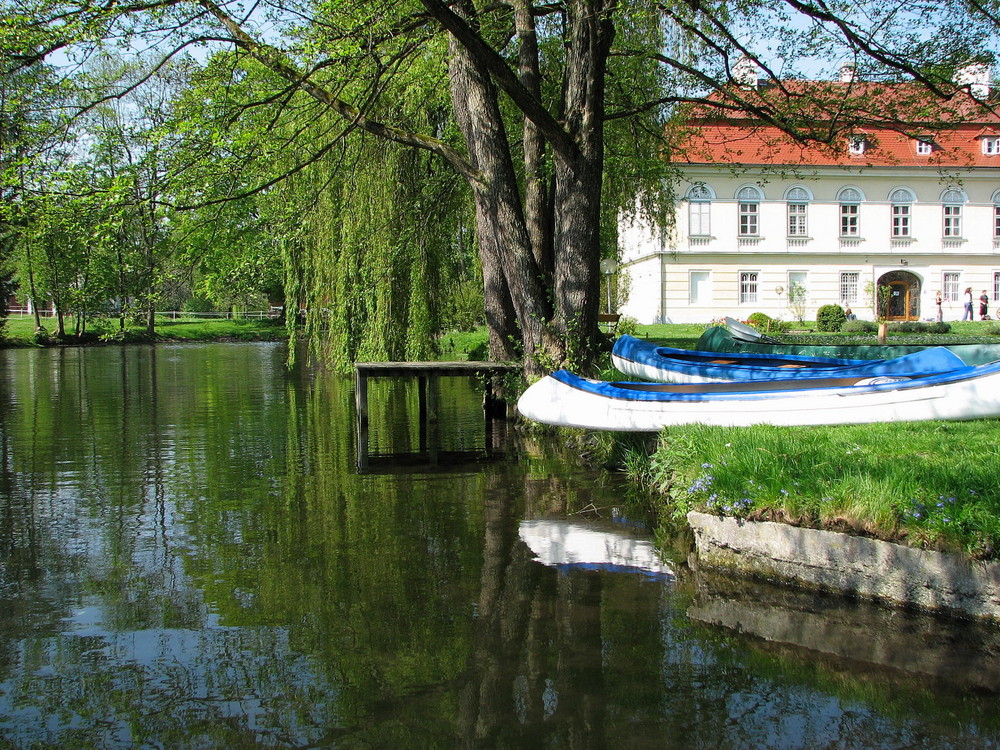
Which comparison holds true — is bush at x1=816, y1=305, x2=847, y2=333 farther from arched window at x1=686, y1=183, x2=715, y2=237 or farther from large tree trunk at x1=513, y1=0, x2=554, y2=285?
large tree trunk at x1=513, y1=0, x2=554, y2=285

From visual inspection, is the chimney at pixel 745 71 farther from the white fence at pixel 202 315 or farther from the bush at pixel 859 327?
the white fence at pixel 202 315

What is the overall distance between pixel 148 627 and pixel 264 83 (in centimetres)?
922

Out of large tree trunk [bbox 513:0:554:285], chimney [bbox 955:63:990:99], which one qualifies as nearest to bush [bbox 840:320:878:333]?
chimney [bbox 955:63:990:99]

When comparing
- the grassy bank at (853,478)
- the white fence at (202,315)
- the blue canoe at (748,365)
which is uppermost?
the white fence at (202,315)

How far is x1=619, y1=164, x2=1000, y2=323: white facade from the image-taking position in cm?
3959

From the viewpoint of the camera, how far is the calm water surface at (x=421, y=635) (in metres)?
A: 3.84


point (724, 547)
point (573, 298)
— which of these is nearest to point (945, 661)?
point (724, 547)

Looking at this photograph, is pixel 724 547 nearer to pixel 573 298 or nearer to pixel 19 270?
→ pixel 573 298

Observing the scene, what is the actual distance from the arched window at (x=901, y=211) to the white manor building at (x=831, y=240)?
45mm

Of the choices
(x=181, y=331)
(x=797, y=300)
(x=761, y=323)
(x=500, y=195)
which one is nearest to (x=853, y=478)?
(x=500, y=195)

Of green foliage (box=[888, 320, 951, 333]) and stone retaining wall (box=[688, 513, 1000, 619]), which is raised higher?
green foliage (box=[888, 320, 951, 333])

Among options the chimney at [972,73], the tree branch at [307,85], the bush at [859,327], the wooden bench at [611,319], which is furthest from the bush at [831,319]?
the tree branch at [307,85]

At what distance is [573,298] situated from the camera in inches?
443

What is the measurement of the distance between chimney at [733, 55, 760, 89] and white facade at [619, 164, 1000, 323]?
25.3m
